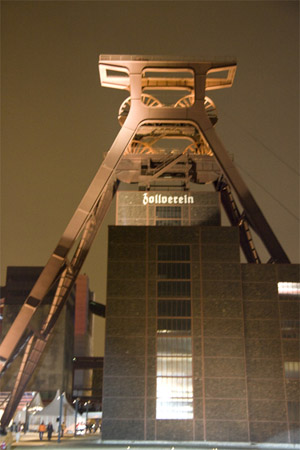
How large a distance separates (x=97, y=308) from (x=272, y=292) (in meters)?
50.4

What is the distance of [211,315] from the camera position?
89.0 ft

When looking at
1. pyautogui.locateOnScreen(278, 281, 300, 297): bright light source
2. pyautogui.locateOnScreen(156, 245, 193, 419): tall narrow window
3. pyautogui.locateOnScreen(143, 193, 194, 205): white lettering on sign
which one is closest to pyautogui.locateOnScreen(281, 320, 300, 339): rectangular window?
pyautogui.locateOnScreen(278, 281, 300, 297): bright light source

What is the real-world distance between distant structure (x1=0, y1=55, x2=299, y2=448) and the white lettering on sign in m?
0.06

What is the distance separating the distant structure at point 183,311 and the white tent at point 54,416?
4.50 meters

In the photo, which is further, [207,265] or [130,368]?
[207,265]

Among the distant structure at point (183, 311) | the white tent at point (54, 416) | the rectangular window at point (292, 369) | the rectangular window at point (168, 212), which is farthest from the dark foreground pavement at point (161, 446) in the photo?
the rectangular window at point (168, 212)

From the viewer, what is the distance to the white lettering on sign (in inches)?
1252

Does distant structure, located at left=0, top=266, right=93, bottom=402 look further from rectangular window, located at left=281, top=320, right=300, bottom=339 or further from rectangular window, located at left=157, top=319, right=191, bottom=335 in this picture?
rectangular window, located at left=281, top=320, right=300, bottom=339

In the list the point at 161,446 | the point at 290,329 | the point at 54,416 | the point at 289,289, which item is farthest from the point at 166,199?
the point at 54,416

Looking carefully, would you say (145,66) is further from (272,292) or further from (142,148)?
(272,292)

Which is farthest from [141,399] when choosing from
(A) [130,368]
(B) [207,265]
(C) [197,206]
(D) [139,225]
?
(C) [197,206]

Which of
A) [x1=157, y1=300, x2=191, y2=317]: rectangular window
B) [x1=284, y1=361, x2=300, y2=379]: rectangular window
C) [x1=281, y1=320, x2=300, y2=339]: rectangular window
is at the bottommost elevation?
[x1=284, y1=361, x2=300, y2=379]: rectangular window

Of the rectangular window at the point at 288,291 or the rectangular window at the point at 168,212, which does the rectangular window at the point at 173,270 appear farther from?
the rectangular window at the point at 288,291

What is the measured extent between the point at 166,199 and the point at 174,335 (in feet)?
28.7
